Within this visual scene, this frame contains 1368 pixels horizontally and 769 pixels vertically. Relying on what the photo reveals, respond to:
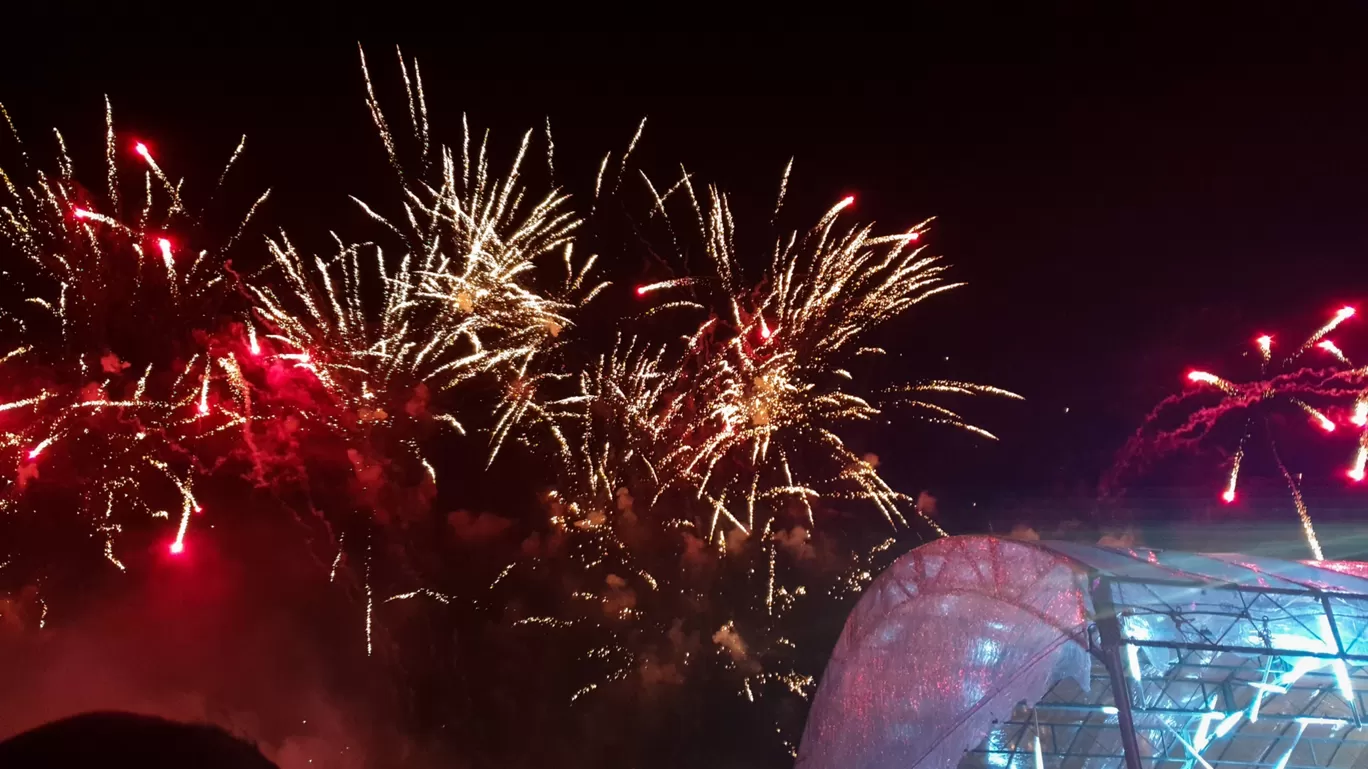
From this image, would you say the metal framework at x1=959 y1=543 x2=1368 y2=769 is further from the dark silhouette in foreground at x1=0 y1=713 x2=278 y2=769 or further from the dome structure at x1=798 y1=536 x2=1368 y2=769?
the dark silhouette in foreground at x1=0 y1=713 x2=278 y2=769

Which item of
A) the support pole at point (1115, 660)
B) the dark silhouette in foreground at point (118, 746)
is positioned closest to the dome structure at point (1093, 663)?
the support pole at point (1115, 660)

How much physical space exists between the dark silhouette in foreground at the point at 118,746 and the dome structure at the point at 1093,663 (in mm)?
6333

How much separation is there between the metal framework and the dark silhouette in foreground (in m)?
6.25

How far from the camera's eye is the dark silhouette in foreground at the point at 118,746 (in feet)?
12.4

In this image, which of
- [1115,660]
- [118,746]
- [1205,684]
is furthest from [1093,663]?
[118,746]

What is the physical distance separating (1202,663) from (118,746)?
8810 mm

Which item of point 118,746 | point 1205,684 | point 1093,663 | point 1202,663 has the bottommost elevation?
point 118,746

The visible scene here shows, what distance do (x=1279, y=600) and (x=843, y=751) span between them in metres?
4.86

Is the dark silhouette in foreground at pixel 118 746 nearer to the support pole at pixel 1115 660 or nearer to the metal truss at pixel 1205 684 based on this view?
the support pole at pixel 1115 660

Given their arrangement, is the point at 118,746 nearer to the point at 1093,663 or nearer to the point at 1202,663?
the point at 1093,663

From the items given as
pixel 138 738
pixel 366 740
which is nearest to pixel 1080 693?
pixel 138 738

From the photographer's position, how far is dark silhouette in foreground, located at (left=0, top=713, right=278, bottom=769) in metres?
3.78

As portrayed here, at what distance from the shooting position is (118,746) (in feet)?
12.7

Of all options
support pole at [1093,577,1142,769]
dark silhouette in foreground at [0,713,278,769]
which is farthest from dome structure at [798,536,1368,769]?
dark silhouette in foreground at [0,713,278,769]
